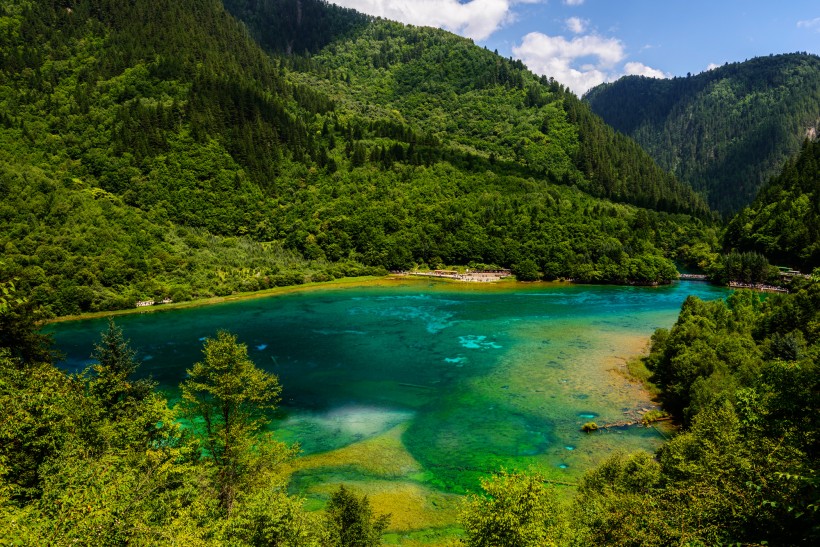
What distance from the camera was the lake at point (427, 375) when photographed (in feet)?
134

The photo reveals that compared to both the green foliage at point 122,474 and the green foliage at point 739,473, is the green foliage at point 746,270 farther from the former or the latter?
the green foliage at point 122,474

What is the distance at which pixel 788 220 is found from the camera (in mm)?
129750

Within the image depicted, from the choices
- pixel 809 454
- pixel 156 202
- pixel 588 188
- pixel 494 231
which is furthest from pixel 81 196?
pixel 588 188

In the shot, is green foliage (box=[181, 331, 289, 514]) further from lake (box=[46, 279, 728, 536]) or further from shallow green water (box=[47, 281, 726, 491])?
shallow green water (box=[47, 281, 726, 491])

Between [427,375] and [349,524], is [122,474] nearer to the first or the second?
[349,524]

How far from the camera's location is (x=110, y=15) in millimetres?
192625

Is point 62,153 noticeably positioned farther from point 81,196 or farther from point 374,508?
point 374,508

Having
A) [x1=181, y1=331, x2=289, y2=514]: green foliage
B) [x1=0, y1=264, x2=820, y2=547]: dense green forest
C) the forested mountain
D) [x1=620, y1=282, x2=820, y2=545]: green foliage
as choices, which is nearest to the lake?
[x1=0, y1=264, x2=820, y2=547]: dense green forest

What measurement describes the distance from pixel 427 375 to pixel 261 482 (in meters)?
37.9

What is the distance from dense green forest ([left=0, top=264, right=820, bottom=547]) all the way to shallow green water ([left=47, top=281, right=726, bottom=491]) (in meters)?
11.1

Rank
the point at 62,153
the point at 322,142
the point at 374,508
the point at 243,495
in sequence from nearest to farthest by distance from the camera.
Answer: the point at 243,495, the point at 374,508, the point at 62,153, the point at 322,142

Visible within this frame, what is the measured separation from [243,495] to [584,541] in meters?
17.9

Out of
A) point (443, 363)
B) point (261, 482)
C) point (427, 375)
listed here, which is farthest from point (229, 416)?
point (443, 363)

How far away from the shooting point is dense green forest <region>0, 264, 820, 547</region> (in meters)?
14.0
